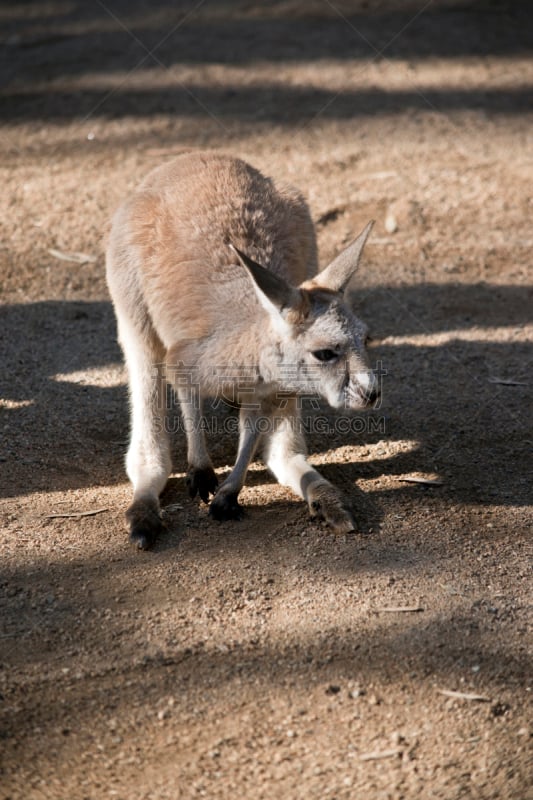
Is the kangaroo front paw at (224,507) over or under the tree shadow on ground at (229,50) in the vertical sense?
under

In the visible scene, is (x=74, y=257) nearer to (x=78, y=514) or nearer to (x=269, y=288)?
(x=78, y=514)

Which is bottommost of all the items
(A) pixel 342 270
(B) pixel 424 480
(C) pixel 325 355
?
(B) pixel 424 480

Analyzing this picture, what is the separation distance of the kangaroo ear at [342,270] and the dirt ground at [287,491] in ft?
3.17

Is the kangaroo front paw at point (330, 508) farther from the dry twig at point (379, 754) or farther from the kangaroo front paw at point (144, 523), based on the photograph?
the dry twig at point (379, 754)

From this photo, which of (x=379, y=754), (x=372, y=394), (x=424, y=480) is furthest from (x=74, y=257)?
(x=379, y=754)

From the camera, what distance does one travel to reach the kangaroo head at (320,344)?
3.56 metres

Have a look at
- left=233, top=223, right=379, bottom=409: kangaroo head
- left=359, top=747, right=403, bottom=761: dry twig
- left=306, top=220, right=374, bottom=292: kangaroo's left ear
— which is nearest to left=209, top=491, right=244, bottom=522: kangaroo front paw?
left=233, top=223, right=379, bottom=409: kangaroo head

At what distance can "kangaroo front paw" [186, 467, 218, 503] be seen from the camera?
4.17 metres

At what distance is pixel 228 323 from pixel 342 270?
49 centimetres

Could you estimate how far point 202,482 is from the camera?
165 inches

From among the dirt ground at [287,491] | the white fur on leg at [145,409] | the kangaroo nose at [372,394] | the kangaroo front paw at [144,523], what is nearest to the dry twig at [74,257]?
the dirt ground at [287,491]

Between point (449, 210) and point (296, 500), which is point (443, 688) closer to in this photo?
point (296, 500)

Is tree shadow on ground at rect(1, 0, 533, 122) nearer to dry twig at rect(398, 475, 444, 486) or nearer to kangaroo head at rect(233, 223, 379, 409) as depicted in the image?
dry twig at rect(398, 475, 444, 486)

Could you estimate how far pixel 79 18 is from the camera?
34.0 feet
